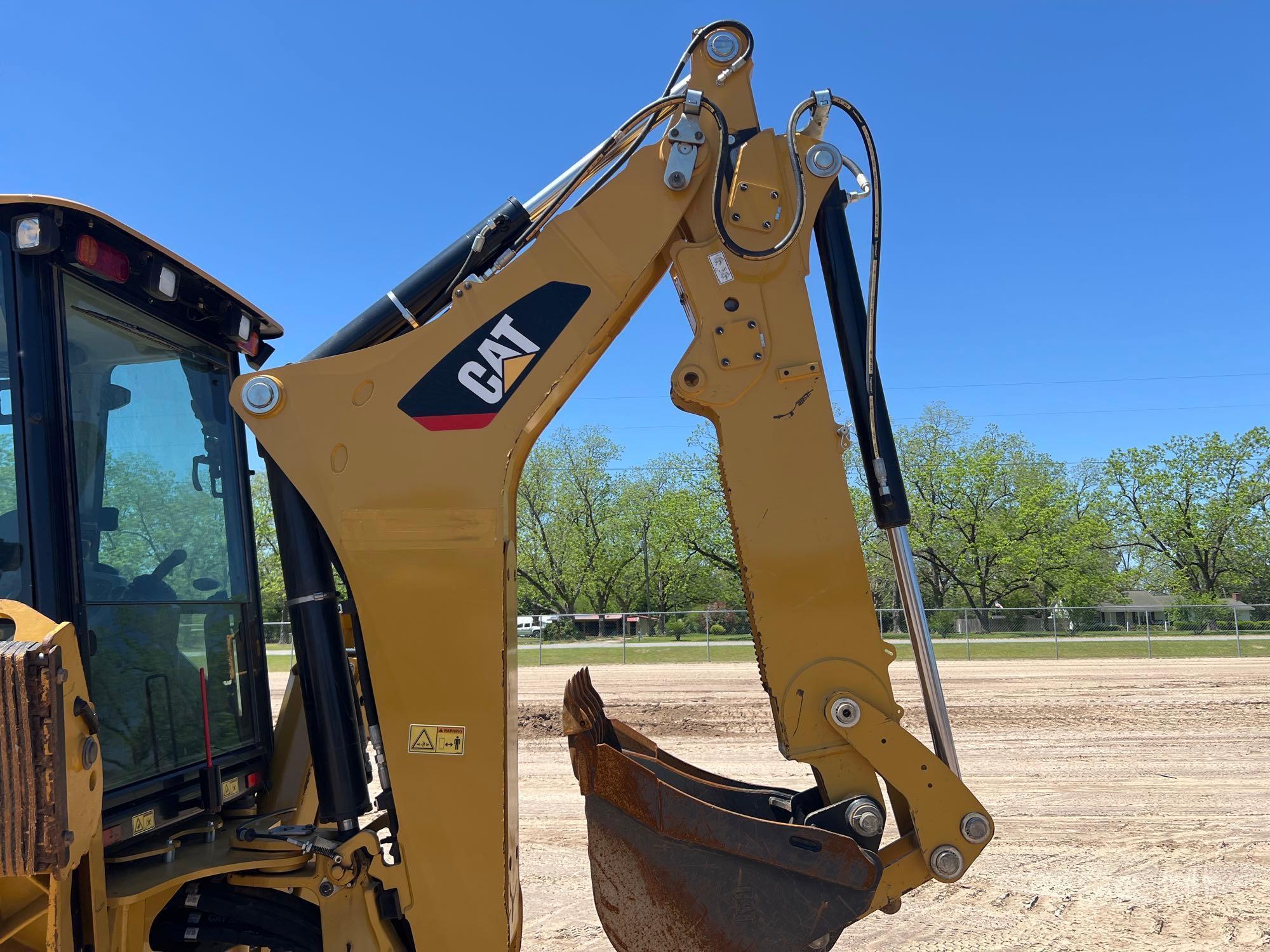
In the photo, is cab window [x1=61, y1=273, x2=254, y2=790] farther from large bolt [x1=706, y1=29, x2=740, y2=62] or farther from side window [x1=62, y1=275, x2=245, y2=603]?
large bolt [x1=706, y1=29, x2=740, y2=62]

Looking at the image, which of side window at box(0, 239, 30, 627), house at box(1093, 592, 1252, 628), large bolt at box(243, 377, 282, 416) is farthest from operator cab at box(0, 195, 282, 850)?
house at box(1093, 592, 1252, 628)

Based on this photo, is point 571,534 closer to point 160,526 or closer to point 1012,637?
point 1012,637

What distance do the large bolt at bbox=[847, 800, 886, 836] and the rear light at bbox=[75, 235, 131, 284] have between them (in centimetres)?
278

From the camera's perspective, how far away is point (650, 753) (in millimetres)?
3281

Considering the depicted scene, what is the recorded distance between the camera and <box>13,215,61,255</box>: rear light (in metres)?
2.64

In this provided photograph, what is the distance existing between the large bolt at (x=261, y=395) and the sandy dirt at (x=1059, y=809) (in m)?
3.64

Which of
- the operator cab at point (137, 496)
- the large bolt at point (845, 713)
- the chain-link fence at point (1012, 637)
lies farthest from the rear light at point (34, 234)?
the chain-link fence at point (1012, 637)

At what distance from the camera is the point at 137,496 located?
3.09 meters

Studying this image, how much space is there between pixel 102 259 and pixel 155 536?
0.93 meters

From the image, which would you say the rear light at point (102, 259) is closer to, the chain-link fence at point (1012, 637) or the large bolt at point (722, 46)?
the large bolt at point (722, 46)

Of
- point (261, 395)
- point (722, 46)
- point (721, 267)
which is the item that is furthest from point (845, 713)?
point (722, 46)

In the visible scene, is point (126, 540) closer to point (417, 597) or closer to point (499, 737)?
point (417, 597)

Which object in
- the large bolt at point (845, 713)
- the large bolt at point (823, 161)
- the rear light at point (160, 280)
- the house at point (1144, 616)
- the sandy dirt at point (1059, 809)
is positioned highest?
the large bolt at point (823, 161)

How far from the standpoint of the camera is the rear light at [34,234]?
104 inches
